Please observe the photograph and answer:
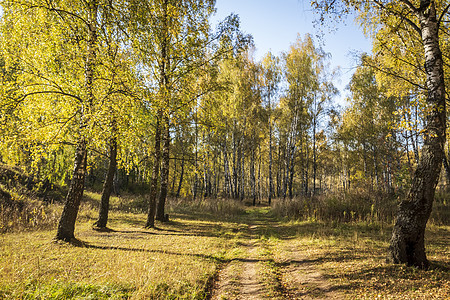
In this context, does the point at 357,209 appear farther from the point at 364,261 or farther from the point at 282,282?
the point at 282,282

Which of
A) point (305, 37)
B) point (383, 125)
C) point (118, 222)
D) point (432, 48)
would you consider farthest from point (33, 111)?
point (383, 125)

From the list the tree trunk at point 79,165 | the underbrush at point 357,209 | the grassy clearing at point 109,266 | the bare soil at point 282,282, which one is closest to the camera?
the grassy clearing at point 109,266

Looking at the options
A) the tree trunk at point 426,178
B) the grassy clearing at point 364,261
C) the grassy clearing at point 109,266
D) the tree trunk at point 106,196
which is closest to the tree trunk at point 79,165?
the grassy clearing at point 109,266

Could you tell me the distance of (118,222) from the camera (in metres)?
11.4

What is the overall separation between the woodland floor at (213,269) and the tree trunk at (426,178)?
1.17 feet

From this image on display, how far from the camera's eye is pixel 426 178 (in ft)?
14.9

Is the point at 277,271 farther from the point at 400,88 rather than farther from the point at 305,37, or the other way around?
the point at 305,37

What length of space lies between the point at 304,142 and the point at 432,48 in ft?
83.3

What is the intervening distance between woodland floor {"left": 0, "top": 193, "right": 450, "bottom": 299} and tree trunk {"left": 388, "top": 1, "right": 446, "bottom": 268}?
358mm

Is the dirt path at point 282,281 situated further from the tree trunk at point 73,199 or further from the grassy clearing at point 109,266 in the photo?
the tree trunk at point 73,199

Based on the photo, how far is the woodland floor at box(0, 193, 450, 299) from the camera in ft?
11.8

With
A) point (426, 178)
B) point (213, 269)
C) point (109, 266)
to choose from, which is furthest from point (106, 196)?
point (426, 178)

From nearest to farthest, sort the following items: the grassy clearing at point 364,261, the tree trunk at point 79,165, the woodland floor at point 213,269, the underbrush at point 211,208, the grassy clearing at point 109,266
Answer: the grassy clearing at point 109,266 → the woodland floor at point 213,269 → the grassy clearing at point 364,261 → the tree trunk at point 79,165 → the underbrush at point 211,208

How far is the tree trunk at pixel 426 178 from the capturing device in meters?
4.50
